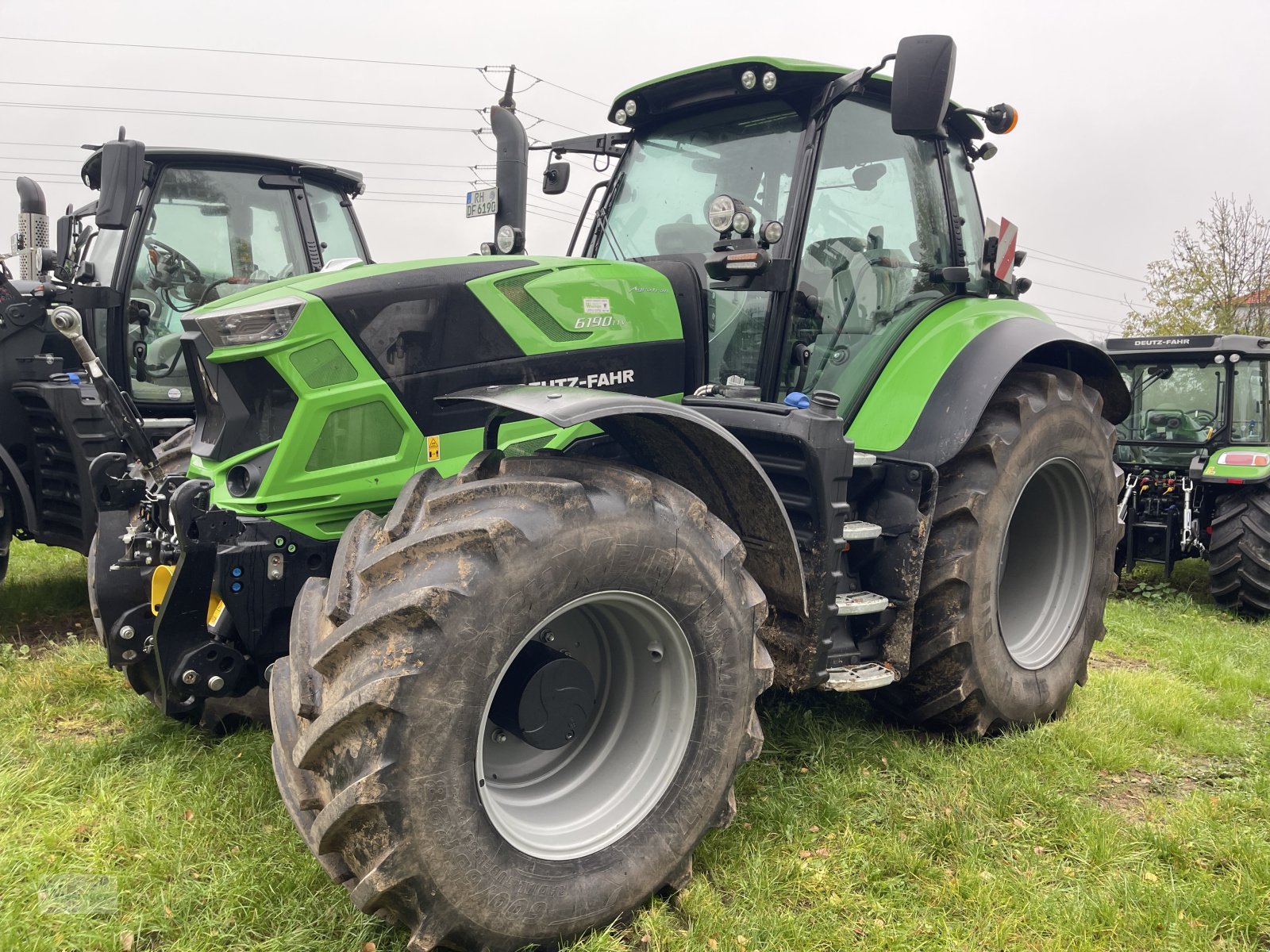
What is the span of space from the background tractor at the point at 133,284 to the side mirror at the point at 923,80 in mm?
3626

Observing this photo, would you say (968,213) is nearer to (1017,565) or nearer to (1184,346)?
(1017,565)

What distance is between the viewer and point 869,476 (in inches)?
139

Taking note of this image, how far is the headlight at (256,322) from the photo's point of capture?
2.73 meters

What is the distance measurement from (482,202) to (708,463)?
1386 millimetres

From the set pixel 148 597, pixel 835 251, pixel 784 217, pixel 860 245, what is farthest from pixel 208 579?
pixel 860 245

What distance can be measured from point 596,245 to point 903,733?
2.32 metres

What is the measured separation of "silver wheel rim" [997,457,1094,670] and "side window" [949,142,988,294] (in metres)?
0.93

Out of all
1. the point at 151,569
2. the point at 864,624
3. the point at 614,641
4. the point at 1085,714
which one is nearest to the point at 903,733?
the point at 864,624

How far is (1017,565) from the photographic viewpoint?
14.3 ft

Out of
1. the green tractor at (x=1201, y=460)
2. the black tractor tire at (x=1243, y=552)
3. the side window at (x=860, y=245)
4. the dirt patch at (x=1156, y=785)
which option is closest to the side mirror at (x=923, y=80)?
the side window at (x=860, y=245)

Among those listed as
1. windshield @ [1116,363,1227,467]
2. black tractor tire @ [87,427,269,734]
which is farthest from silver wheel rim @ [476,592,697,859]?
windshield @ [1116,363,1227,467]

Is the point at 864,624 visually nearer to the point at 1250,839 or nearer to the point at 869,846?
the point at 869,846

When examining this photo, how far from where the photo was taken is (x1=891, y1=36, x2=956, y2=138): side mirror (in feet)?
9.67

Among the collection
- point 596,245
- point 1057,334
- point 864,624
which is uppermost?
point 596,245
